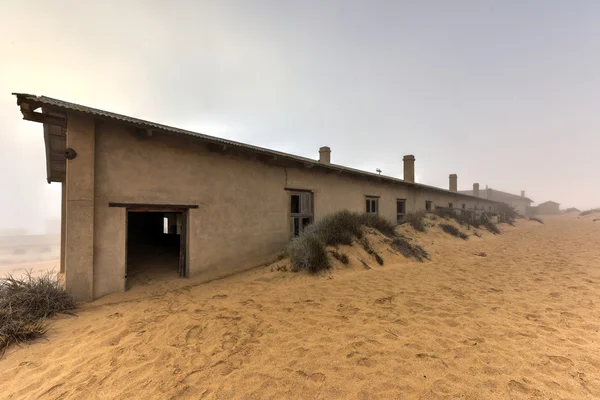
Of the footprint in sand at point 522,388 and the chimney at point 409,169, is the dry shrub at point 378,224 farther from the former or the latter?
the chimney at point 409,169

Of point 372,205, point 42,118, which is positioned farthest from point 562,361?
point 372,205

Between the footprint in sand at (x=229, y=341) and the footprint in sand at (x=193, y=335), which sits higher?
the footprint in sand at (x=229, y=341)

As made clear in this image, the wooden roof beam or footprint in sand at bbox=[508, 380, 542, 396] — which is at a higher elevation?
the wooden roof beam

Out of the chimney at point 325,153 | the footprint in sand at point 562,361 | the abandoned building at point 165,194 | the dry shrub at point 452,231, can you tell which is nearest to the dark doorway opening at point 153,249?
the abandoned building at point 165,194

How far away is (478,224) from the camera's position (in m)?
17.9

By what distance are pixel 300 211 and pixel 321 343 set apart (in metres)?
6.40

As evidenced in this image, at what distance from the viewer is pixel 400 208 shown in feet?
51.1

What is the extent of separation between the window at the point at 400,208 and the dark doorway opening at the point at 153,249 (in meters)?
12.2

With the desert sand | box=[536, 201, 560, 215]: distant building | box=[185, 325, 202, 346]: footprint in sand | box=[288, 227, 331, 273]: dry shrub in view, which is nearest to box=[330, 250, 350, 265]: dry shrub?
box=[288, 227, 331, 273]: dry shrub

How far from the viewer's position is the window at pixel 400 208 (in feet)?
49.9

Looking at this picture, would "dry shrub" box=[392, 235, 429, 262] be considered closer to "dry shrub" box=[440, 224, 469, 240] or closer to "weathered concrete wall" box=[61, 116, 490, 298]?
"weathered concrete wall" box=[61, 116, 490, 298]

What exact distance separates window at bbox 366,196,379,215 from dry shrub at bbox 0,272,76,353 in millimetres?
11652

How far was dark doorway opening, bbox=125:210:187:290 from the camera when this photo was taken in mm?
6531

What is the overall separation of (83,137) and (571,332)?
366 inches
